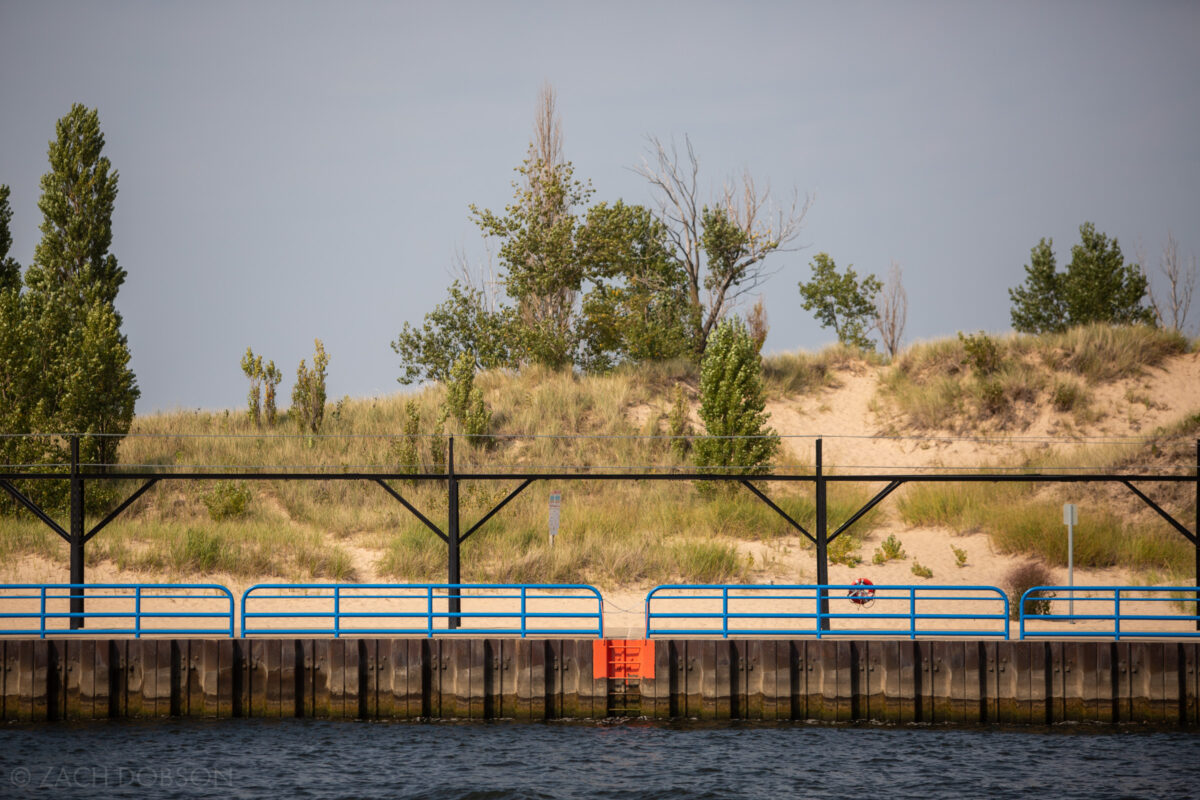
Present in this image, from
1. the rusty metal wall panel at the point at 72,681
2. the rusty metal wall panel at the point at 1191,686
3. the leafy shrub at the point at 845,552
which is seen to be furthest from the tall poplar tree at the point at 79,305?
the rusty metal wall panel at the point at 1191,686

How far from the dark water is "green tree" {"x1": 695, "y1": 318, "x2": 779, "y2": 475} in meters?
17.5

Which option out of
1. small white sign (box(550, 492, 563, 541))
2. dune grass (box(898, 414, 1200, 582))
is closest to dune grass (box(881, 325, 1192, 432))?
dune grass (box(898, 414, 1200, 582))

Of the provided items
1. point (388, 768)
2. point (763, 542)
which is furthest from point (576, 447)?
point (388, 768)

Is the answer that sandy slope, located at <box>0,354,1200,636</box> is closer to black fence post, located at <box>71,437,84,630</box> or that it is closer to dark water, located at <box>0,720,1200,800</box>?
dark water, located at <box>0,720,1200,800</box>

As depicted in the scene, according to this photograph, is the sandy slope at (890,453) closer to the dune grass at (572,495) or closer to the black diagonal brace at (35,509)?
the dune grass at (572,495)

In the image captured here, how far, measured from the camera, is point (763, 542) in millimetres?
37062

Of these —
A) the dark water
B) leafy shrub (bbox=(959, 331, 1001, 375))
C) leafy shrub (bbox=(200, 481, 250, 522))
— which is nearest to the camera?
the dark water

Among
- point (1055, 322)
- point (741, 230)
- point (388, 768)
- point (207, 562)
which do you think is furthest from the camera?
point (1055, 322)

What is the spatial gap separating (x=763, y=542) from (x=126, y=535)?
19.7 m

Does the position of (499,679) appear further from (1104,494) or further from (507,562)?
(1104,494)

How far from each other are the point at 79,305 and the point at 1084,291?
158ft

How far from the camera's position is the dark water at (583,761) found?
18.9 m

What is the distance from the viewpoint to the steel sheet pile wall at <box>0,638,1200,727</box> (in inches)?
882

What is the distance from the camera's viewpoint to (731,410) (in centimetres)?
3991
